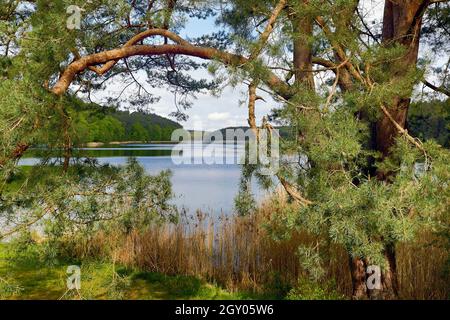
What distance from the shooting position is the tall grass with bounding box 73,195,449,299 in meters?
4.74

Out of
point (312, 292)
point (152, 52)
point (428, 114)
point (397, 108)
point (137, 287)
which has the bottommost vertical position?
point (137, 287)

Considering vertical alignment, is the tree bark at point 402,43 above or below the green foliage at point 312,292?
above

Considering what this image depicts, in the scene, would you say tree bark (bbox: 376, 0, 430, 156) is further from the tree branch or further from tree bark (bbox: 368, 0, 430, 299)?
the tree branch

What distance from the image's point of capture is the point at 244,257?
5539mm

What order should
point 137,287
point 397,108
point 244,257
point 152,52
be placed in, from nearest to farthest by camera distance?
point 152,52 < point 397,108 < point 137,287 < point 244,257

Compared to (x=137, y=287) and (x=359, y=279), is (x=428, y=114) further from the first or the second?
(x=137, y=287)

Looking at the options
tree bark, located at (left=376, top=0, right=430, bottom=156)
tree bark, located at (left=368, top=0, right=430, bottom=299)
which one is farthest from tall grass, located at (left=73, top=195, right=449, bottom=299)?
tree bark, located at (left=376, top=0, right=430, bottom=156)

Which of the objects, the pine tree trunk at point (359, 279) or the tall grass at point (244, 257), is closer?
the pine tree trunk at point (359, 279)

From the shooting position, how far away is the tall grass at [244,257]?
4.74 m

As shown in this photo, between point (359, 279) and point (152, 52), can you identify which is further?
point (359, 279)

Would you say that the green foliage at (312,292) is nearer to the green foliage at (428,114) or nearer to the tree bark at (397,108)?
the tree bark at (397,108)

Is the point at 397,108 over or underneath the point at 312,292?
over

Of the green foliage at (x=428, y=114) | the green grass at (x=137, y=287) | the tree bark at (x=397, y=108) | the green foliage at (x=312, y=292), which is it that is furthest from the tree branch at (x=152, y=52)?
the green foliage at (x=428, y=114)

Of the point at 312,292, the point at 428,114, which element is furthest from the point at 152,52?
the point at 428,114
